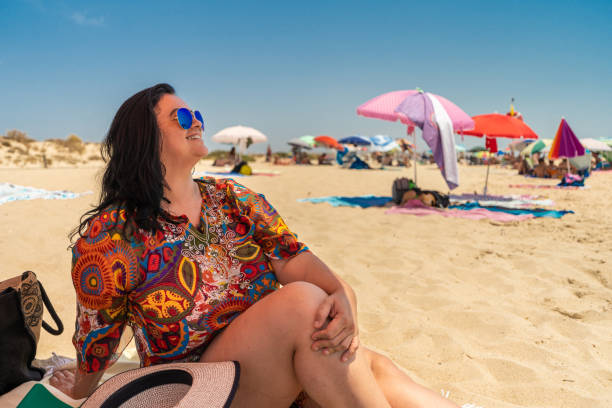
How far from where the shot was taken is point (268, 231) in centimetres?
154

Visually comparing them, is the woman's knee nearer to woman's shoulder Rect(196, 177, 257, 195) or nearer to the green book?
woman's shoulder Rect(196, 177, 257, 195)

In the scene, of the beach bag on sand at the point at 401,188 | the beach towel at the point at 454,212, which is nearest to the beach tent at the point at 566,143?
the beach towel at the point at 454,212

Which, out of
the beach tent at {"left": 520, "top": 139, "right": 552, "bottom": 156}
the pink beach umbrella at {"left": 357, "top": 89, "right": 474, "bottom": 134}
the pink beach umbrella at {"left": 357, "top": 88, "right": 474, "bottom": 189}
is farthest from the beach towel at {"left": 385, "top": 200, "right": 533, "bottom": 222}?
the beach tent at {"left": 520, "top": 139, "right": 552, "bottom": 156}

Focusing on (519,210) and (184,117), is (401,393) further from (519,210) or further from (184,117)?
(519,210)

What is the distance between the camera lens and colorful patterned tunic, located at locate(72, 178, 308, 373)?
4.01ft

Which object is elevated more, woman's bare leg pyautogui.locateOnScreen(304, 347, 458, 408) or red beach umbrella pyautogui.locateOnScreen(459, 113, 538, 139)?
red beach umbrella pyautogui.locateOnScreen(459, 113, 538, 139)

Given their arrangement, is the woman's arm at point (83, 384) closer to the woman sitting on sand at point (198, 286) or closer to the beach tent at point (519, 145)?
the woman sitting on sand at point (198, 286)

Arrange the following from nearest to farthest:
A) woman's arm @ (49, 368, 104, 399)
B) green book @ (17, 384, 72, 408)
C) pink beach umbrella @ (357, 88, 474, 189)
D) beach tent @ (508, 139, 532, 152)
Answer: woman's arm @ (49, 368, 104, 399)
green book @ (17, 384, 72, 408)
pink beach umbrella @ (357, 88, 474, 189)
beach tent @ (508, 139, 532, 152)

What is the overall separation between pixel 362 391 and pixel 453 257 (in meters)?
3.39

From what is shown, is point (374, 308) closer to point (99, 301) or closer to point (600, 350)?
point (600, 350)

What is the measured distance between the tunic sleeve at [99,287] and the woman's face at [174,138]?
340 mm

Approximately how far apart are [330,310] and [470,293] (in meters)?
2.35

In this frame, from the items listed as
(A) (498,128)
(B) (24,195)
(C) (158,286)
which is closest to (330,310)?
(C) (158,286)

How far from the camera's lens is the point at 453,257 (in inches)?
168
